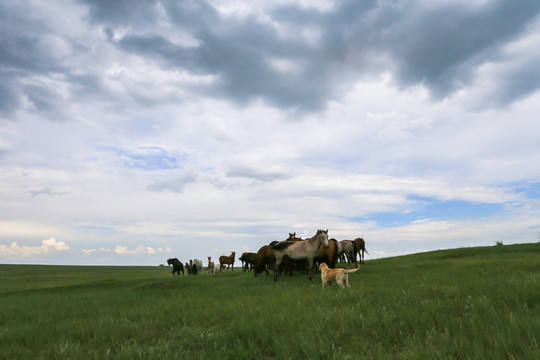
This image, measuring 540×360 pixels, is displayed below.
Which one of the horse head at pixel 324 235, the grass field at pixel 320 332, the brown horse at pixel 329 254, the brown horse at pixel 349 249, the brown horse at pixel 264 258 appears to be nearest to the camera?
the grass field at pixel 320 332

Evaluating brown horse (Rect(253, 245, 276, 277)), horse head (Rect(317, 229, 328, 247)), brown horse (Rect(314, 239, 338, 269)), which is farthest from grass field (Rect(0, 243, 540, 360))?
brown horse (Rect(253, 245, 276, 277))

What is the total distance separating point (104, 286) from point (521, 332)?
27.0 m

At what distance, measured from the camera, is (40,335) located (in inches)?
289

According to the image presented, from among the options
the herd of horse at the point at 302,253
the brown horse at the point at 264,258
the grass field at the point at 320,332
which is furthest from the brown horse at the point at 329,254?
the grass field at the point at 320,332

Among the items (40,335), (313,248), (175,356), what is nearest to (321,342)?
(175,356)

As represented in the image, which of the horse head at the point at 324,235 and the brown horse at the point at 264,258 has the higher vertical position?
the horse head at the point at 324,235

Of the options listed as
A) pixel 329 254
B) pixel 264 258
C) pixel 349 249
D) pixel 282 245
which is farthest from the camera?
pixel 349 249

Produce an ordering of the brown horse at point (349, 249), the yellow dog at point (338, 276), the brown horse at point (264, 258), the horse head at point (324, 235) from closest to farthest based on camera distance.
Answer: the yellow dog at point (338, 276)
the horse head at point (324, 235)
the brown horse at point (264, 258)
the brown horse at point (349, 249)

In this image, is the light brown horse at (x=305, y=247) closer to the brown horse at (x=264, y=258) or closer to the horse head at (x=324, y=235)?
the horse head at (x=324, y=235)

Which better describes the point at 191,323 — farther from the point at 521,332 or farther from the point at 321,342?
the point at 521,332

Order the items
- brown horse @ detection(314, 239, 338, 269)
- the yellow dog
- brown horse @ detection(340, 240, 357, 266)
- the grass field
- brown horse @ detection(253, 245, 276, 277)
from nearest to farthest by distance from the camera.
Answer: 1. the grass field
2. the yellow dog
3. brown horse @ detection(314, 239, 338, 269)
4. brown horse @ detection(253, 245, 276, 277)
5. brown horse @ detection(340, 240, 357, 266)

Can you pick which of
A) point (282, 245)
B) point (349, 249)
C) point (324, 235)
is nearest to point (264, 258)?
point (282, 245)

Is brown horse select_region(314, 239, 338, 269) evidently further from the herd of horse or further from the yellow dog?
the yellow dog

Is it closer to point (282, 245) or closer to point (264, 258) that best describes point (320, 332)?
point (282, 245)
